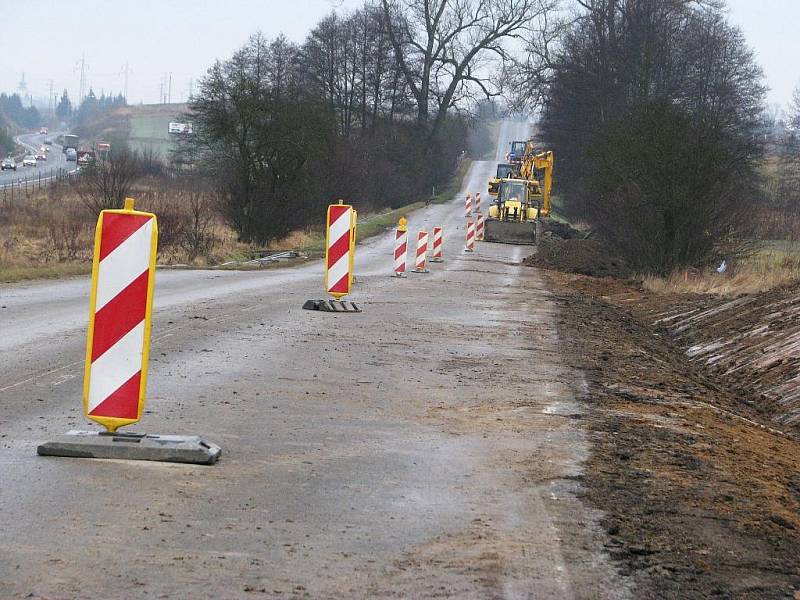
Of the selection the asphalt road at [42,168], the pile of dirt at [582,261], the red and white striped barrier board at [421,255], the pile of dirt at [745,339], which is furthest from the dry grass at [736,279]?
the asphalt road at [42,168]

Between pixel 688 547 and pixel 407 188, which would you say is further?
pixel 407 188

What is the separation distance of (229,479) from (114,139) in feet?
542

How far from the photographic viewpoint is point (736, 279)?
24.7 metres

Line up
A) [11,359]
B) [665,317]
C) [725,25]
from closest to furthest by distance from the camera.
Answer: [11,359] < [665,317] < [725,25]

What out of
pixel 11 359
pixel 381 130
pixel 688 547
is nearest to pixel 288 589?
pixel 688 547

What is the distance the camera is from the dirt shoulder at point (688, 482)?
519 centimetres

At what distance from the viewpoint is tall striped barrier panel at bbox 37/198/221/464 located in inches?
275

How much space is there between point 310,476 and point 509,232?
144 ft

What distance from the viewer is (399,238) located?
2830 centimetres

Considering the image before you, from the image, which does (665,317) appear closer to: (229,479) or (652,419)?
(652,419)

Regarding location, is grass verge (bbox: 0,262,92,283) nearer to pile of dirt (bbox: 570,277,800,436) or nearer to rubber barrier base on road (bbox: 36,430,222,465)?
pile of dirt (bbox: 570,277,800,436)

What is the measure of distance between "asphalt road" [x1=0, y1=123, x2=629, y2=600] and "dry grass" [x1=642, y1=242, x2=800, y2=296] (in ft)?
29.3

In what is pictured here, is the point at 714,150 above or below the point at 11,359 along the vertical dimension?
above

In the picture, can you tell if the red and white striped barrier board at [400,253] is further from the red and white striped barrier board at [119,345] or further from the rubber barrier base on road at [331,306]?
the red and white striped barrier board at [119,345]
